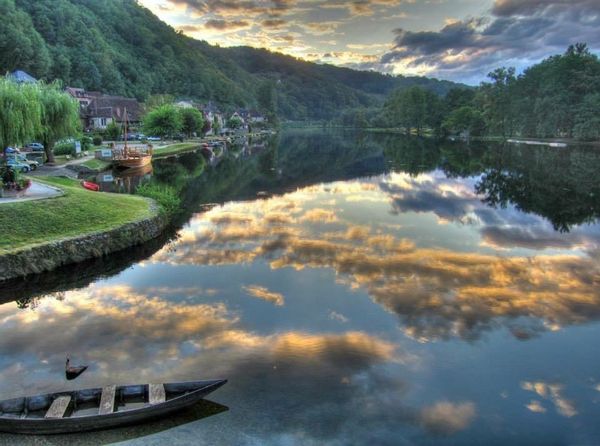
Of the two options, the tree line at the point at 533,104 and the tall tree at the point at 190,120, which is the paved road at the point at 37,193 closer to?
the tall tree at the point at 190,120

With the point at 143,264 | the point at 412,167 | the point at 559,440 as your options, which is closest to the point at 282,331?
the point at 559,440

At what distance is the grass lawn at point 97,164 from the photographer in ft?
204

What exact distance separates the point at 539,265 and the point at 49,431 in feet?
85.5

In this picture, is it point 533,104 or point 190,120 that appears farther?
point 533,104

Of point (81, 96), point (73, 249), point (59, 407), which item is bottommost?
point (59, 407)

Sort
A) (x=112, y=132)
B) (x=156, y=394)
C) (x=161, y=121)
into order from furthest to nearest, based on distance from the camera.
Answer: (x=161, y=121), (x=112, y=132), (x=156, y=394)

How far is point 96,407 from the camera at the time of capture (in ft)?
45.1

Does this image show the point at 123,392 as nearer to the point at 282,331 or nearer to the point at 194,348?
the point at 194,348

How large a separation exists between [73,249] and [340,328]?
55.1 feet

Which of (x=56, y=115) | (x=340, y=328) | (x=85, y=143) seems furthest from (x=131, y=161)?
(x=340, y=328)

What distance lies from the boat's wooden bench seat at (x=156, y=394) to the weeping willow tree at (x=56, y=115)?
47911mm

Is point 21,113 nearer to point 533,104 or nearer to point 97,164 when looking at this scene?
point 97,164

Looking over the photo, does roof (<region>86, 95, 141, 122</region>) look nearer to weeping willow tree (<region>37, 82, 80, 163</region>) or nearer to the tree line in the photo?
weeping willow tree (<region>37, 82, 80, 163</region>)

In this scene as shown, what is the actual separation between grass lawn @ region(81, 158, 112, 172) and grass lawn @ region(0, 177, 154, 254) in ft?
84.5
